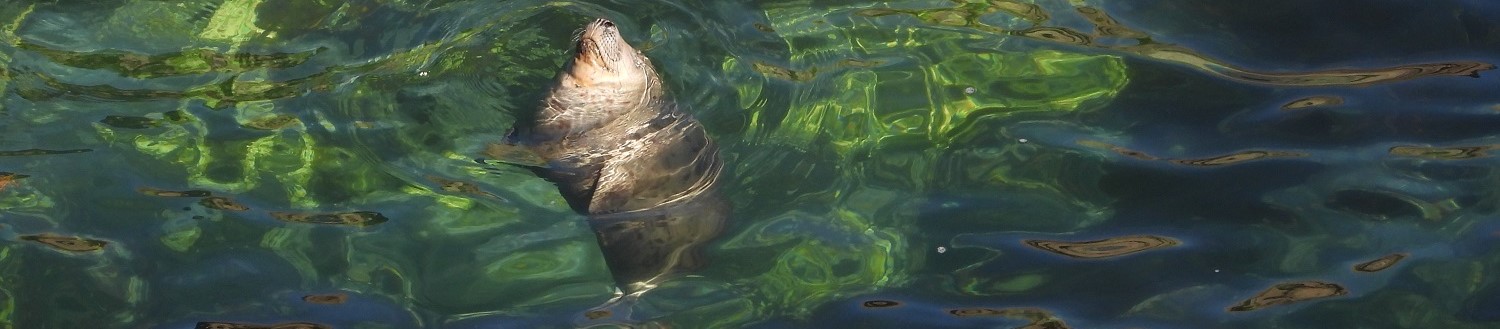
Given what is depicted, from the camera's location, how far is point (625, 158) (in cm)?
563

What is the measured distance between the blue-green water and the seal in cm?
12

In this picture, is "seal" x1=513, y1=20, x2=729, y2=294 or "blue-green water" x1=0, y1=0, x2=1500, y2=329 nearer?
"blue-green water" x1=0, y1=0, x2=1500, y2=329

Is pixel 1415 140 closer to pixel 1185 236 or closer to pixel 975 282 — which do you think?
pixel 1185 236

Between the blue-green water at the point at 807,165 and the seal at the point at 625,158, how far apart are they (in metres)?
0.12

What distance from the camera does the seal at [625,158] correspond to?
213 inches

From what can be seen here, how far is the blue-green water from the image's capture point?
501 cm

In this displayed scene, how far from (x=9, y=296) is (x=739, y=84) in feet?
10.7

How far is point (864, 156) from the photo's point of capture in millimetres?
5895

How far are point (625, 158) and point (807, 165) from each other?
0.83m

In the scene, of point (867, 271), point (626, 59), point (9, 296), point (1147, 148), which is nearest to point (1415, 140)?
point (1147, 148)

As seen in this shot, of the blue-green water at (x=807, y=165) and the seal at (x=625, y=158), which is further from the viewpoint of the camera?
the seal at (x=625, y=158)

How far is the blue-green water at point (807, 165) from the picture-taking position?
5.01 m

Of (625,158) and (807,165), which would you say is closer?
(625,158)

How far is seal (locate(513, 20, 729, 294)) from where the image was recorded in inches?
213
